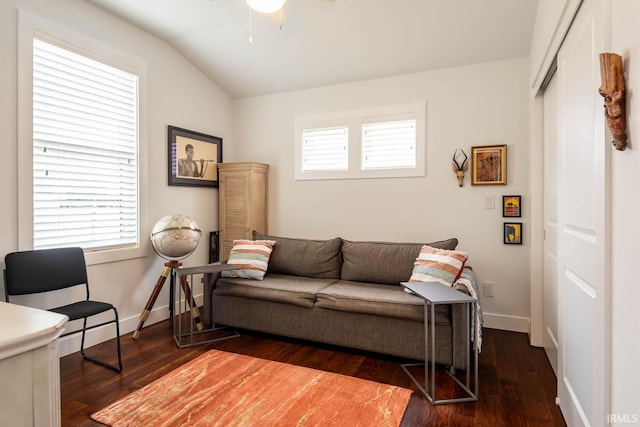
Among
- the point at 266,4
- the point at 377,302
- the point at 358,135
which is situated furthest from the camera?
the point at 358,135

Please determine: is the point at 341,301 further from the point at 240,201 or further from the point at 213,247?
the point at 213,247

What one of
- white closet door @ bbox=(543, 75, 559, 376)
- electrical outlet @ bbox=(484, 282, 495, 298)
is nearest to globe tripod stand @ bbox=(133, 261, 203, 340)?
electrical outlet @ bbox=(484, 282, 495, 298)

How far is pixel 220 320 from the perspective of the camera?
3303 mm

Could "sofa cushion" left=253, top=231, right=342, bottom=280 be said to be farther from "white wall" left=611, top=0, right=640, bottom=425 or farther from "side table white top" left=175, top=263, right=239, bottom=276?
"white wall" left=611, top=0, right=640, bottom=425

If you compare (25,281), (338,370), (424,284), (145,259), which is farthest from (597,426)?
(145,259)

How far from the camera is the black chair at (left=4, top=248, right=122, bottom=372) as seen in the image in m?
2.31

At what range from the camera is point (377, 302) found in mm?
2695

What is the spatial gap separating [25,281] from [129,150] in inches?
56.0

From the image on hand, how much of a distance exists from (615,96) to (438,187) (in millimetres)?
2421

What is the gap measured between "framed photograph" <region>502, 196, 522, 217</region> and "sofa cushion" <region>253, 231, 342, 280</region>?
162 cm

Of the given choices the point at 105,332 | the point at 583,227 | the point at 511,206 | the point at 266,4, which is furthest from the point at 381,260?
the point at 105,332

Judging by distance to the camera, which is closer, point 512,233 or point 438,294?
point 438,294

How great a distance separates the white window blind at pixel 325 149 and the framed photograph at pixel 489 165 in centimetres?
135

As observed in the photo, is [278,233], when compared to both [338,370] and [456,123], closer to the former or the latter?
[338,370]
